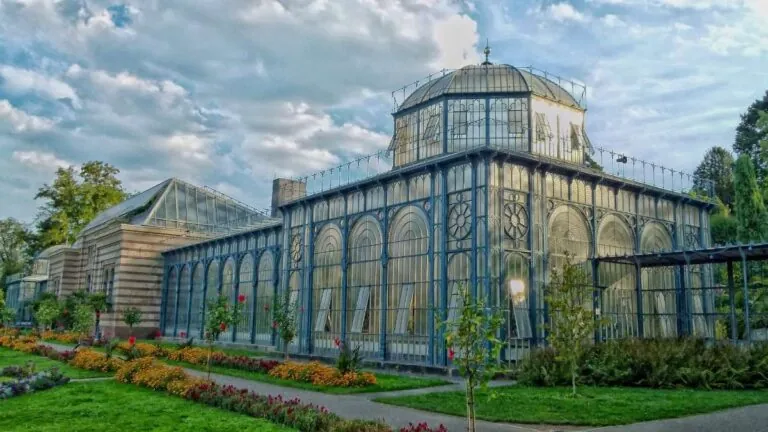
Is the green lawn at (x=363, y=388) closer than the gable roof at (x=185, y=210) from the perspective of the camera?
Yes

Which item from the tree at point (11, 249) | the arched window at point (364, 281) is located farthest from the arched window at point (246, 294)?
the tree at point (11, 249)

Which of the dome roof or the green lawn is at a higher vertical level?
the dome roof

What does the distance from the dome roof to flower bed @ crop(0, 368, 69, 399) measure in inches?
866

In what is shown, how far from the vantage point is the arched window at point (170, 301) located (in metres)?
56.5

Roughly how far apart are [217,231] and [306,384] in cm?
4193

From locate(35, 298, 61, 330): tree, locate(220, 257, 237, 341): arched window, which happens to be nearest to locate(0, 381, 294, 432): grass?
locate(220, 257, 237, 341): arched window

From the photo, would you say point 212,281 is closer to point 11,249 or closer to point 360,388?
point 360,388

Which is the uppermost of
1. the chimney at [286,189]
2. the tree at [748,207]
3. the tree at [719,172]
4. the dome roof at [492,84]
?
the tree at [719,172]

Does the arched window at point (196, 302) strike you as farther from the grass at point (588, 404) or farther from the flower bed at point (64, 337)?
the grass at point (588, 404)

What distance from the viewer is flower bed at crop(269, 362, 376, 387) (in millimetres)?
21828

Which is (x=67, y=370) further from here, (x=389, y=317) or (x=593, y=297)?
(x=593, y=297)

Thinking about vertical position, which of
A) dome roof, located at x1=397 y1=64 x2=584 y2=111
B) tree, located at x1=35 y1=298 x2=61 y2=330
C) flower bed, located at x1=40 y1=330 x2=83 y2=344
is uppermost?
dome roof, located at x1=397 y1=64 x2=584 y2=111

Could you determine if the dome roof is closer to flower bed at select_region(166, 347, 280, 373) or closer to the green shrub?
the green shrub

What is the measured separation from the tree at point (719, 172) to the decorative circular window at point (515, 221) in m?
55.0
